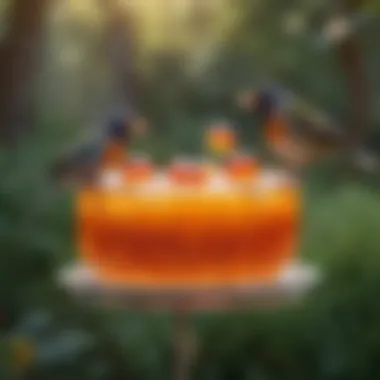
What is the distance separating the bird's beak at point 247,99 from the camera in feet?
4.45

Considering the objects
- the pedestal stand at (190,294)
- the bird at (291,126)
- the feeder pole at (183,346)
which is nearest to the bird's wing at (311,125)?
the bird at (291,126)

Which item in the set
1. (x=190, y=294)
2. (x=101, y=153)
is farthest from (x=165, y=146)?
(x=190, y=294)

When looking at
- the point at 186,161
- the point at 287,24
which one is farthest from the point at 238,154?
the point at 287,24

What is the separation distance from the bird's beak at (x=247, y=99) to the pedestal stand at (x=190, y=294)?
0.20 metres

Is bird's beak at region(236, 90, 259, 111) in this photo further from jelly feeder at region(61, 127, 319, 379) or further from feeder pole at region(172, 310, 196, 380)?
feeder pole at region(172, 310, 196, 380)

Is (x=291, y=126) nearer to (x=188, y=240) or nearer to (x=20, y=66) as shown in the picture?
(x=188, y=240)

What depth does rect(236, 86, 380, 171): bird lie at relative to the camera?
4.40 feet

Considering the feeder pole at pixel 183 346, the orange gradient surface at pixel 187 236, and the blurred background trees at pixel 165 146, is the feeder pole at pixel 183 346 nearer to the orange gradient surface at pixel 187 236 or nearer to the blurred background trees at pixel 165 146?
the blurred background trees at pixel 165 146

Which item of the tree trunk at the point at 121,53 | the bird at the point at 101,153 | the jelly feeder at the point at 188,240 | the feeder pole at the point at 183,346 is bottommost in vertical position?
the feeder pole at the point at 183,346

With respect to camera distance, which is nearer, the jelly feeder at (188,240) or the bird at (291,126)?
the jelly feeder at (188,240)

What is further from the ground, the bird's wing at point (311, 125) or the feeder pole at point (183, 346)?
the bird's wing at point (311, 125)

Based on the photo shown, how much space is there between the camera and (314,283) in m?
1.36

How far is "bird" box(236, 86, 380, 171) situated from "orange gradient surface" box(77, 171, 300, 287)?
0.26ft

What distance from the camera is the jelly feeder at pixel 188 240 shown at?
4.02 ft
